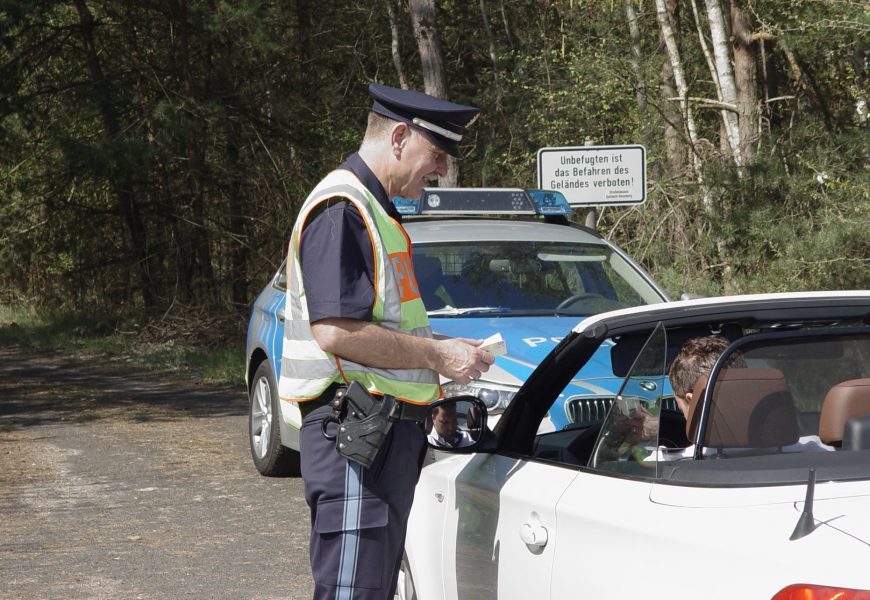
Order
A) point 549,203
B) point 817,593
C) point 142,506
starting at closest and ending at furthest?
point 817,593 < point 142,506 < point 549,203

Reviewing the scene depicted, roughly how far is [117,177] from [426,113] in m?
16.8

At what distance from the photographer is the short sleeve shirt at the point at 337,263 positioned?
3.18 meters

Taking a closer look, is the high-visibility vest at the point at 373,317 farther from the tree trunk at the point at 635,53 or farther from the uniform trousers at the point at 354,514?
the tree trunk at the point at 635,53

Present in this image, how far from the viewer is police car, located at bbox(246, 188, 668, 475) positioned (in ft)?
22.5

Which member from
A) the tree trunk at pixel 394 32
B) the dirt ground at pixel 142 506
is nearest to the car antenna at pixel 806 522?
the dirt ground at pixel 142 506

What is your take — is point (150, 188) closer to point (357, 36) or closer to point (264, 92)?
point (264, 92)

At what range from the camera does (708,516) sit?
8.23 feet

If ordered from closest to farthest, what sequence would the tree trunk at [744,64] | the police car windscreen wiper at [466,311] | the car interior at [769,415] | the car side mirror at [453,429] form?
the car interior at [769,415] → the car side mirror at [453,429] → the police car windscreen wiper at [466,311] → the tree trunk at [744,64]

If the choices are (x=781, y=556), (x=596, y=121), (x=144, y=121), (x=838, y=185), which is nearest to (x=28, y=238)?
(x=144, y=121)

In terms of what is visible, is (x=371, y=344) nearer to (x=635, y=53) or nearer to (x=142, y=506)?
(x=142, y=506)

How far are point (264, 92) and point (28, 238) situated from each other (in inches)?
225

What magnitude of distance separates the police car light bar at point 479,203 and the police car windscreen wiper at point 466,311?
2.97 feet

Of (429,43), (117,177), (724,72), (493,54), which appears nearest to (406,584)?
(724,72)

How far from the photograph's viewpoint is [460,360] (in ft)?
10.8
